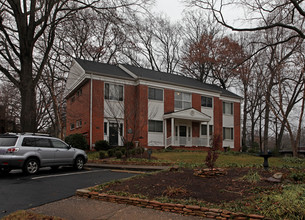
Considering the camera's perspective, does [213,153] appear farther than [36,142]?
No

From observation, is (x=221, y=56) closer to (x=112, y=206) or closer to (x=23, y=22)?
(x=23, y=22)

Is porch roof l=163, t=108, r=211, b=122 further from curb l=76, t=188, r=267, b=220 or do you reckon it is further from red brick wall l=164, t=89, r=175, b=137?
curb l=76, t=188, r=267, b=220

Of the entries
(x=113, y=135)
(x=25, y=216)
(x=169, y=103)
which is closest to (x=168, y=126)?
(x=169, y=103)

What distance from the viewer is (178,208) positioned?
578 centimetres

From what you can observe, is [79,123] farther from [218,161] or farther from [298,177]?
[298,177]

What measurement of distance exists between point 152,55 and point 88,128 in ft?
77.4

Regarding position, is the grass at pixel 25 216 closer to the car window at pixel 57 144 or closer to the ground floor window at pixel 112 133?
the car window at pixel 57 144

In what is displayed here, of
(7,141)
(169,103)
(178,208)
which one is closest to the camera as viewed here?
(178,208)

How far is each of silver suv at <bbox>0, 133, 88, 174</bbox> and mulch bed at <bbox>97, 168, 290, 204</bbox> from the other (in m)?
5.22

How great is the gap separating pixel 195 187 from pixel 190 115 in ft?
64.4

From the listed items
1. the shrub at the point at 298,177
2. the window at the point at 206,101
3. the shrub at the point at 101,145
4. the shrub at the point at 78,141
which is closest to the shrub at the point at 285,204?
the shrub at the point at 298,177

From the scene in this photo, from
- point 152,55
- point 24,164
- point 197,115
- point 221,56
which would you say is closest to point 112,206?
point 24,164

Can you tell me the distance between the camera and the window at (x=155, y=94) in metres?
25.5

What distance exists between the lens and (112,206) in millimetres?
6359
